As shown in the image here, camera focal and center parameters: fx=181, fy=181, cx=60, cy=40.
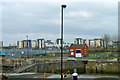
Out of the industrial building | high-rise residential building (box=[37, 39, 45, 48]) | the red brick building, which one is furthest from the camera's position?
high-rise residential building (box=[37, 39, 45, 48])

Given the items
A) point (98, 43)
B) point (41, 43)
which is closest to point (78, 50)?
point (98, 43)

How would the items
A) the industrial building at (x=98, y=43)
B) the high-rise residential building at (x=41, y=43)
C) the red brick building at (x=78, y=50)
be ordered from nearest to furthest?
the red brick building at (x=78, y=50) < the industrial building at (x=98, y=43) < the high-rise residential building at (x=41, y=43)

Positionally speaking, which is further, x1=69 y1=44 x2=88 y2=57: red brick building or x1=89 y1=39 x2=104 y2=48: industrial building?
x1=89 y1=39 x2=104 y2=48: industrial building

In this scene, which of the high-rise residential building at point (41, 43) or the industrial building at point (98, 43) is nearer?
the industrial building at point (98, 43)

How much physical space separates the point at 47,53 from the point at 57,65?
95.1 feet

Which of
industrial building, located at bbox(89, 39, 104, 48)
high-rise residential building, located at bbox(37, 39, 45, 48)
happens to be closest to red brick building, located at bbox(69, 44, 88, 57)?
industrial building, located at bbox(89, 39, 104, 48)

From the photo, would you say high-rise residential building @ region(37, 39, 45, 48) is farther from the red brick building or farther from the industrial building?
the red brick building

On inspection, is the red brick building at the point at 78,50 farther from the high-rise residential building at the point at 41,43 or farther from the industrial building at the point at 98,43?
the high-rise residential building at the point at 41,43

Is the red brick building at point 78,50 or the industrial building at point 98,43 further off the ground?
the industrial building at point 98,43

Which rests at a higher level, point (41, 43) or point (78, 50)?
point (41, 43)

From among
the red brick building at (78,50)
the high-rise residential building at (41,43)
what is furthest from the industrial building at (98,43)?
the high-rise residential building at (41,43)

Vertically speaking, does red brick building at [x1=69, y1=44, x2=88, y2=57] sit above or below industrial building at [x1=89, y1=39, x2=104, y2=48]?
below

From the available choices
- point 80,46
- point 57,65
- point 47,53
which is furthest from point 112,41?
point 57,65

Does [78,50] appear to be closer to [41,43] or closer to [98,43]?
[98,43]
